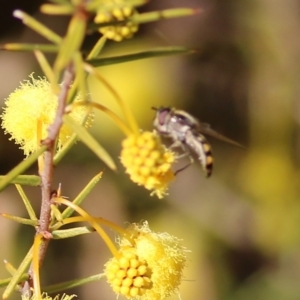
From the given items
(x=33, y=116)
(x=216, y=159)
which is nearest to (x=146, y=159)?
(x=33, y=116)

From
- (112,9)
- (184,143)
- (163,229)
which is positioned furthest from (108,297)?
(112,9)

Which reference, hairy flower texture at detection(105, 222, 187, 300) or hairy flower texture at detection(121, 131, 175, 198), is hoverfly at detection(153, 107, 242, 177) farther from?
hairy flower texture at detection(121, 131, 175, 198)

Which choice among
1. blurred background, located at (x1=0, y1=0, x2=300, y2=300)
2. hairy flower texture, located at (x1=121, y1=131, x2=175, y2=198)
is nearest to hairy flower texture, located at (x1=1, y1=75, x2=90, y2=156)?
hairy flower texture, located at (x1=121, y1=131, x2=175, y2=198)

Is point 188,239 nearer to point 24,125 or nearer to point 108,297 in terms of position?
point 108,297

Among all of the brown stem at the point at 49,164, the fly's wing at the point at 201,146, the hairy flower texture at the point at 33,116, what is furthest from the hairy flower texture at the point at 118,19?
the fly's wing at the point at 201,146

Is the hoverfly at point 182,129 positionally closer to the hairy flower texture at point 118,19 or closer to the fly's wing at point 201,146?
the fly's wing at point 201,146
